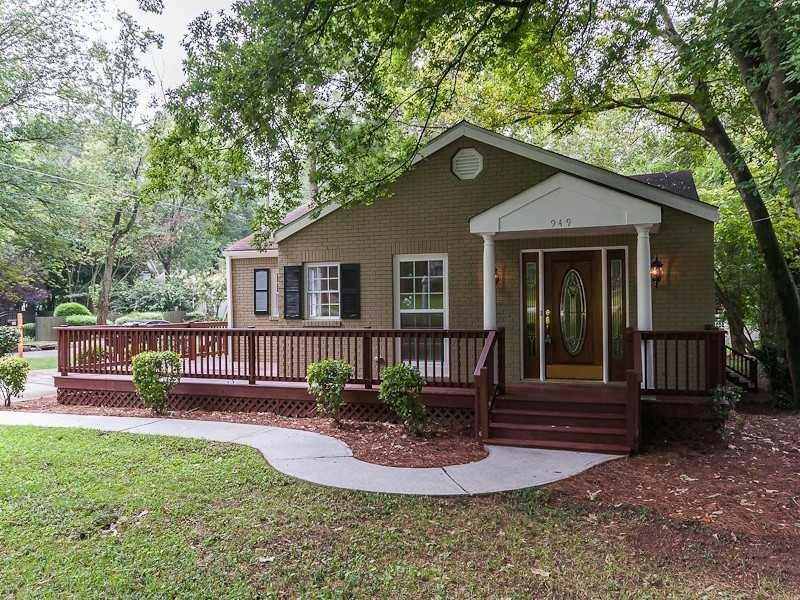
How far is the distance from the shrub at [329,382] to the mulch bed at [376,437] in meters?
0.39

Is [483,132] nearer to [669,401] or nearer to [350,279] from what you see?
[350,279]

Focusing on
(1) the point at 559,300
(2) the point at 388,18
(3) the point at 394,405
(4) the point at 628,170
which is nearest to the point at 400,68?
(2) the point at 388,18

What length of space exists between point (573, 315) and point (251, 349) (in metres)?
5.58

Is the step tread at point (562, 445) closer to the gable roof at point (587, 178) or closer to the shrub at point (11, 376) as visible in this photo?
the gable roof at point (587, 178)

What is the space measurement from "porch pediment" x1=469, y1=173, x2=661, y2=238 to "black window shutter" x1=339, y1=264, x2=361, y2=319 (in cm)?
315

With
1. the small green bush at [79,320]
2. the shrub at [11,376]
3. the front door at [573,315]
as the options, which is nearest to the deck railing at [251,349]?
the shrub at [11,376]

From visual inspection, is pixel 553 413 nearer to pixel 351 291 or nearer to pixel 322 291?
pixel 351 291

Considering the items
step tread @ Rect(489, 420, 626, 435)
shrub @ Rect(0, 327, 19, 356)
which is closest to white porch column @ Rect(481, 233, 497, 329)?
step tread @ Rect(489, 420, 626, 435)

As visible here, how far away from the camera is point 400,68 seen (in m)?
9.12

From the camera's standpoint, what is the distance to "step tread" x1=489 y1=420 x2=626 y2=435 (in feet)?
22.6

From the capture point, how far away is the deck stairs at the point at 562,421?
6871mm

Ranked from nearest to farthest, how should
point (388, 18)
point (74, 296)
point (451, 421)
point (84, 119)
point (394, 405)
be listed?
point (388, 18) < point (394, 405) < point (451, 421) < point (84, 119) < point (74, 296)

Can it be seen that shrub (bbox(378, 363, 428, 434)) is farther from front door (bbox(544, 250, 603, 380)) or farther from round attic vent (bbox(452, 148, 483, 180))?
round attic vent (bbox(452, 148, 483, 180))

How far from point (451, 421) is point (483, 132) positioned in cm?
499
